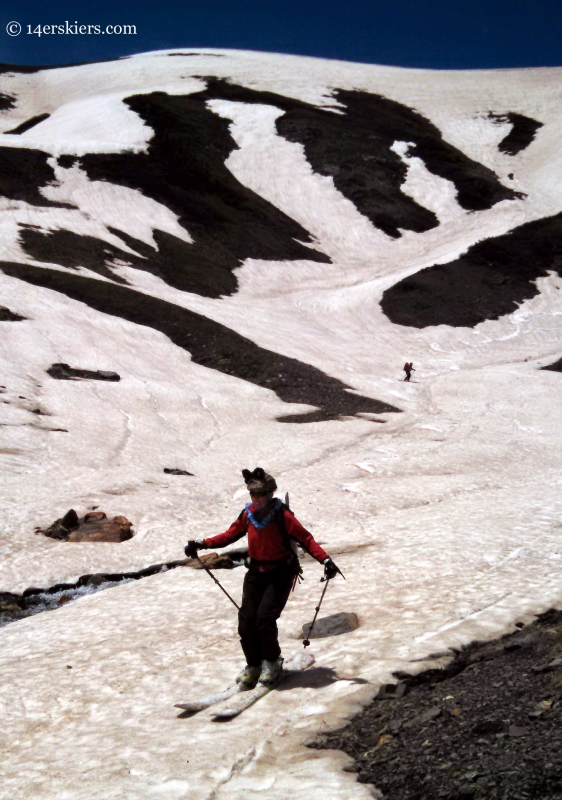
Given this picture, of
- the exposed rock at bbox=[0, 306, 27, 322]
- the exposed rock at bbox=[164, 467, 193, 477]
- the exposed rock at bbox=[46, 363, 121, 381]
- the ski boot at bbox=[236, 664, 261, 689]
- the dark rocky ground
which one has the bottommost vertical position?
the exposed rock at bbox=[164, 467, 193, 477]

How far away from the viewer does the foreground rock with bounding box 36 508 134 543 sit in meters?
17.9

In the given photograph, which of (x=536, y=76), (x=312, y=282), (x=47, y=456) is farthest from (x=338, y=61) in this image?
(x=47, y=456)

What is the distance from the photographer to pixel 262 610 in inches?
365

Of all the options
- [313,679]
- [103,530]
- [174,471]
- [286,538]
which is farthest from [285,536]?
[174,471]

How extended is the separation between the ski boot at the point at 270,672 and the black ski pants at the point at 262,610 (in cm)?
6

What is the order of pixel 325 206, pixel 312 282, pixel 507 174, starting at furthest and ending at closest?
pixel 507 174 → pixel 325 206 → pixel 312 282

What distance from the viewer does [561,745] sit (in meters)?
6.17

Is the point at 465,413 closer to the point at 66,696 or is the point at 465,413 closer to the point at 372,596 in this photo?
the point at 372,596

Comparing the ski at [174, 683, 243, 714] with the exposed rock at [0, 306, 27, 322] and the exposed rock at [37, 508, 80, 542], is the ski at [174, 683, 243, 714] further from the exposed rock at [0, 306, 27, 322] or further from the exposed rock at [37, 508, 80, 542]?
the exposed rock at [0, 306, 27, 322]

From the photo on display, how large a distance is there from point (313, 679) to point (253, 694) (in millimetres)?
794

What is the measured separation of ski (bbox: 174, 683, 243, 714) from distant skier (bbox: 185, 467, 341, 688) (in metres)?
0.17

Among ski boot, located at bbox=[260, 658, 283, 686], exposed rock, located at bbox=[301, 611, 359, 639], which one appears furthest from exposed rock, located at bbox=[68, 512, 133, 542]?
ski boot, located at bbox=[260, 658, 283, 686]

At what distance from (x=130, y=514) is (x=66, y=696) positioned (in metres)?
9.95

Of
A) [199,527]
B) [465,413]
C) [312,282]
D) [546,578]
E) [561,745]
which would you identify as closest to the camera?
[561,745]
